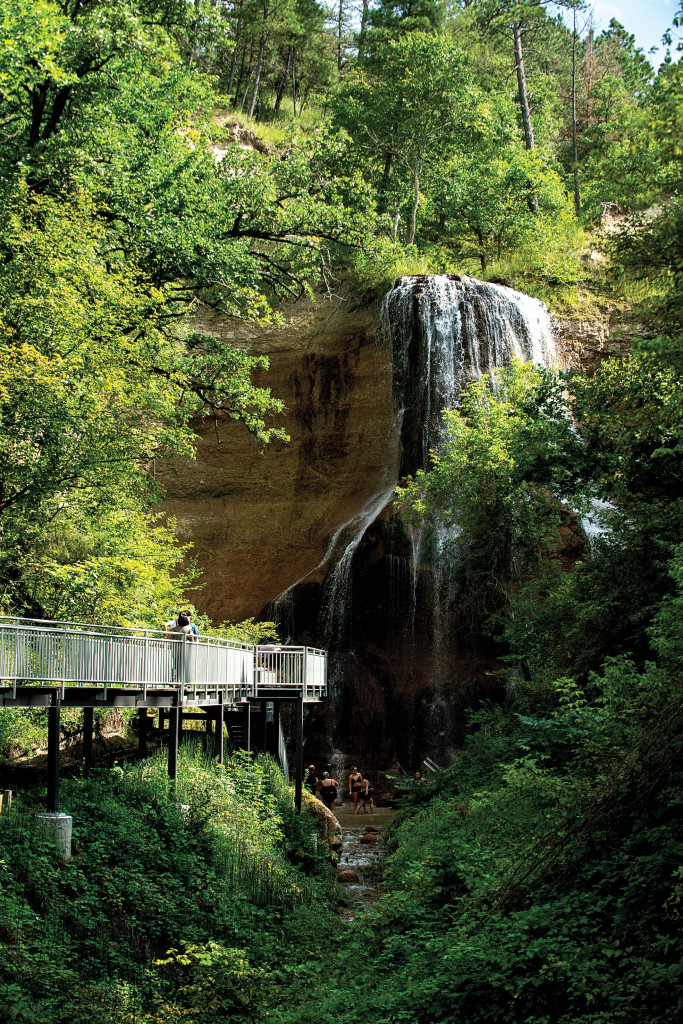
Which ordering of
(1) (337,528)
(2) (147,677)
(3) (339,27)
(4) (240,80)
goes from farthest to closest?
(3) (339,27)
(4) (240,80)
(1) (337,528)
(2) (147,677)

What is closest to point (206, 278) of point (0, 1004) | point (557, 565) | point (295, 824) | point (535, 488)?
point (535, 488)

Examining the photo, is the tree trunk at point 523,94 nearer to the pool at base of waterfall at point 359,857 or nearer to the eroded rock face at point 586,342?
the eroded rock face at point 586,342

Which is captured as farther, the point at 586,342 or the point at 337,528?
the point at 586,342

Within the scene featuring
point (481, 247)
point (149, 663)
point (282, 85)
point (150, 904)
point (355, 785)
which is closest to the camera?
point (150, 904)

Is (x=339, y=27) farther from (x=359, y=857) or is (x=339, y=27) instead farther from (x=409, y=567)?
(x=359, y=857)

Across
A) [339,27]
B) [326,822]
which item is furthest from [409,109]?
[339,27]

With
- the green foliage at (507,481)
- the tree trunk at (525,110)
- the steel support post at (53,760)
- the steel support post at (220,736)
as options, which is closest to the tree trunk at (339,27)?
the tree trunk at (525,110)

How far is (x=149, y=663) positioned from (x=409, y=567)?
14.1 metres

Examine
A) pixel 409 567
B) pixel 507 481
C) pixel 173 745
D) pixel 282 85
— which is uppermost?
pixel 282 85

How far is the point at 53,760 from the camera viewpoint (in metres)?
11.6

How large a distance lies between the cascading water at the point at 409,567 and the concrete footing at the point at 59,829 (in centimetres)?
1320

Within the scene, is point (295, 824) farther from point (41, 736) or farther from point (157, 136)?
point (157, 136)

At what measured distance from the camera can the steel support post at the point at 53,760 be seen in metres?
11.5

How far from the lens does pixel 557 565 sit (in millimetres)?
19875
